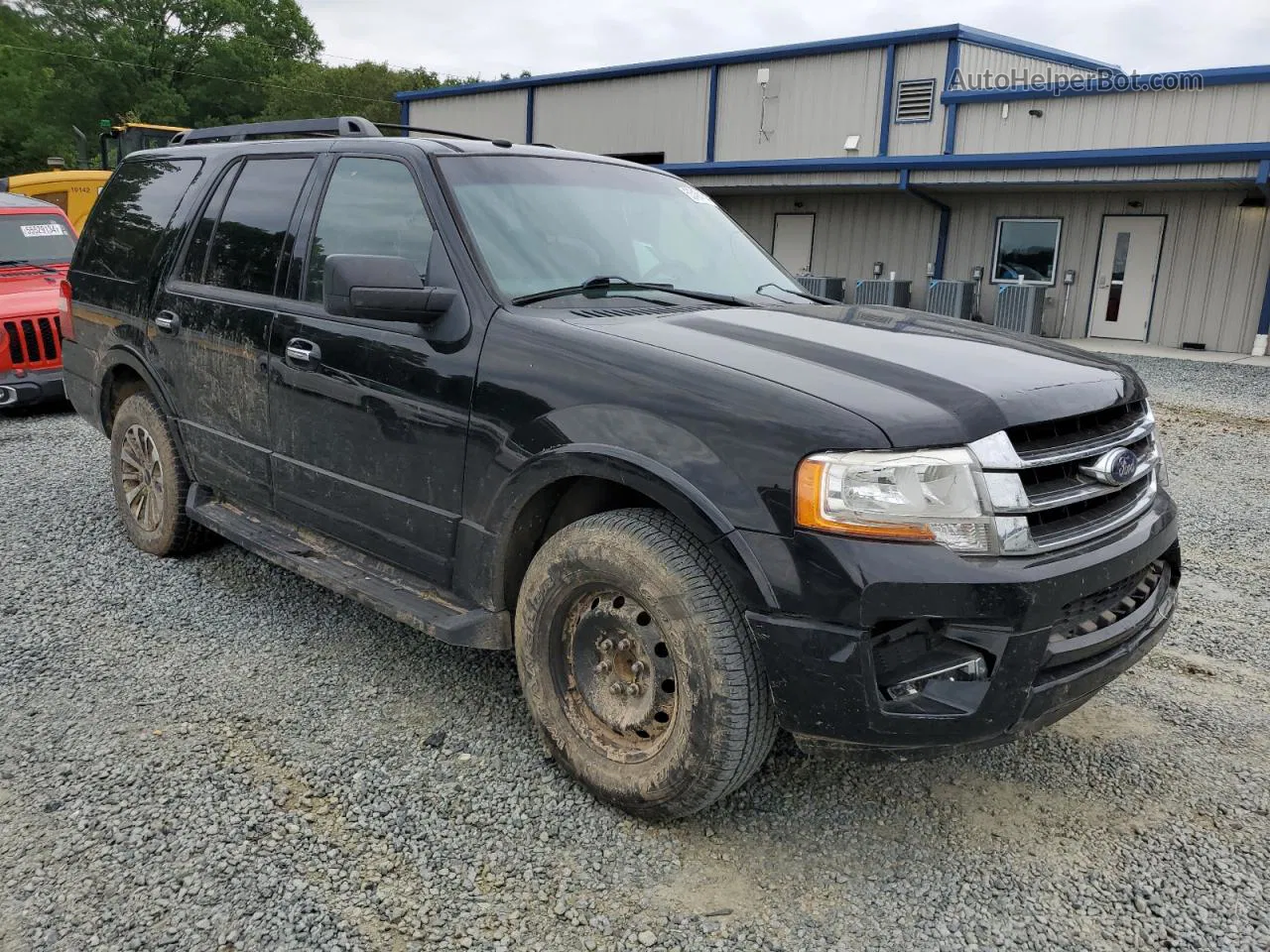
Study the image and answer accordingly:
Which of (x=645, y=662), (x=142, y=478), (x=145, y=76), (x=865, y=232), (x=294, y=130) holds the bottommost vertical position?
(x=142, y=478)

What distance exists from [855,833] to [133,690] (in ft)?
8.61

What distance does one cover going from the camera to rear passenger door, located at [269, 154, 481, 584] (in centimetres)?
317

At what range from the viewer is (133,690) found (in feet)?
11.7

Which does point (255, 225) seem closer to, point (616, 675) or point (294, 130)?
point (294, 130)

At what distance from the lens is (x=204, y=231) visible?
171 inches

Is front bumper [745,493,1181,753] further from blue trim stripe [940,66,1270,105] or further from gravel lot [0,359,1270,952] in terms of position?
blue trim stripe [940,66,1270,105]

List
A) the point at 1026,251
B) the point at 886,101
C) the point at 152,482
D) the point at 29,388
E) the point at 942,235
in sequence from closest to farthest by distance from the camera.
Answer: the point at 152,482
the point at 29,388
the point at 1026,251
the point at 942,235
the point at 886,101

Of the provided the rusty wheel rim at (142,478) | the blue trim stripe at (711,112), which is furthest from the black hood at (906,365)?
the blue trim stripe at (711,112)

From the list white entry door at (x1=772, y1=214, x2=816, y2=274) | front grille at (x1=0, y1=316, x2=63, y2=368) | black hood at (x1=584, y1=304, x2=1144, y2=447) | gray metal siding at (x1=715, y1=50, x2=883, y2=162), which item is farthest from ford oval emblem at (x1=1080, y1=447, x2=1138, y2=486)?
gray metal siding at (x1=715, y1=50, x2=883, y2=162)

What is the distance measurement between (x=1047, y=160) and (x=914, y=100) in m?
5.96

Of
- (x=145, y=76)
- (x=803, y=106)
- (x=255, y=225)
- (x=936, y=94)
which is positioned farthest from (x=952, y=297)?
(x=145, y=76)

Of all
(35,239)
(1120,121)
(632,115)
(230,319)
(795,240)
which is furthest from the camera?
(632,115)

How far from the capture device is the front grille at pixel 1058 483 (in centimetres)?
239

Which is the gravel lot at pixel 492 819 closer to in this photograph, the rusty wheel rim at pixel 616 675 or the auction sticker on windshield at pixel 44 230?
the rusty wheel rim at pixel 616 675
